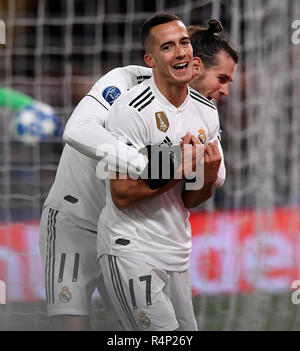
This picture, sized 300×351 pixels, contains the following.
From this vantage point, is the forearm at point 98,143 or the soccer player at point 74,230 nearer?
the forearm at point 98,143

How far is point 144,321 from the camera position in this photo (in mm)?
2445

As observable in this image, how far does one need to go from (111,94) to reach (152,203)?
0.42 m

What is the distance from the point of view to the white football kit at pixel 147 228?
2.42m

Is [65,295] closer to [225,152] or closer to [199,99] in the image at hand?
Result: [199,99]

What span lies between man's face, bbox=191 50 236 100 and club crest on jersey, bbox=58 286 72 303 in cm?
85

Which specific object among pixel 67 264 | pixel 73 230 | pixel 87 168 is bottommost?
pixel 67 264

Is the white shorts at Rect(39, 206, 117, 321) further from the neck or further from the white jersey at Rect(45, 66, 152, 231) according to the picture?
the neck

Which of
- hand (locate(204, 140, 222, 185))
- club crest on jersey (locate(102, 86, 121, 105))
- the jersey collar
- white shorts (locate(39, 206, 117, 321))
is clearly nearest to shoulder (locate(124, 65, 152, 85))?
club crest on jersey (locate(102, 86, 121, 105))

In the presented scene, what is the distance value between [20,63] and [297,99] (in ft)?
11.3

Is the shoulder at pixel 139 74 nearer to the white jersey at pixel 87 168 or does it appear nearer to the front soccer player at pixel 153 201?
the white jersey at pixel 87 168

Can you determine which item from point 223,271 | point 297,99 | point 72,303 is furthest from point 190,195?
point 297,99

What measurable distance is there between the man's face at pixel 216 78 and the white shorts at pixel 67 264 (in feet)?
2.18

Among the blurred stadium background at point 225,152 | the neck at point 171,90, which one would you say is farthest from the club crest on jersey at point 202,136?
the blurred stadium background at point 225,152

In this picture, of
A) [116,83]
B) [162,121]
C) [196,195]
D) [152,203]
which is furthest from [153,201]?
[116,83]
